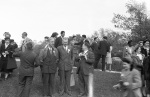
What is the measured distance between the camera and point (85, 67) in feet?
36.0

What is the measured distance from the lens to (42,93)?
1101 cm

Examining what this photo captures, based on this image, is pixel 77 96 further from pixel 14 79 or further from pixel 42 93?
pixel 14 79

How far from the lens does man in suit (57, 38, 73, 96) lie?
11.0m

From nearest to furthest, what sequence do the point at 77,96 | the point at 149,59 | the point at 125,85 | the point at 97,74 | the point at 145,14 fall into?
1. the point at 125,85
2. the point at 149,59
3. the point at 77,96
4. the point at 97,74
5. the point at 145,14

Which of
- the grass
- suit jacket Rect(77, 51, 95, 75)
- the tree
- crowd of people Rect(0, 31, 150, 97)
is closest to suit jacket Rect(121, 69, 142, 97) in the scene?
crowd of people Rect(0, 31, 150, 97)

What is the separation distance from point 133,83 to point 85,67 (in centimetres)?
443

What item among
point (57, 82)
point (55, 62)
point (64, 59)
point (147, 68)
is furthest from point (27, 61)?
point (147, 68)

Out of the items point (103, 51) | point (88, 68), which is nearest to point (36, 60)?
point (88, 68)

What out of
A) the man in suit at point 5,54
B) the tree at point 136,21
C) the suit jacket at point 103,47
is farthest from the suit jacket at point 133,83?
the tree at point 136,21

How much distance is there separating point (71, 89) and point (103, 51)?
194 inches

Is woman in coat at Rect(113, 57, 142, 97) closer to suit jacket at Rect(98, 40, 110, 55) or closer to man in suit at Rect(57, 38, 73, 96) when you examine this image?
man in suit at Rect(57, 38, 73, 96)

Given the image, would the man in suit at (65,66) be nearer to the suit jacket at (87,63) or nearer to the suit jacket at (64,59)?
the suit jacket at (64,59)

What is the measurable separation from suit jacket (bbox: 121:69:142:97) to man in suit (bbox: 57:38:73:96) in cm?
449

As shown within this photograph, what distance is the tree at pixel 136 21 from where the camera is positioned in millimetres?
20216
